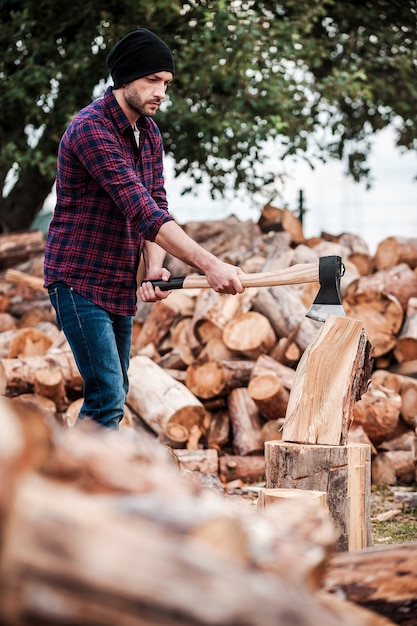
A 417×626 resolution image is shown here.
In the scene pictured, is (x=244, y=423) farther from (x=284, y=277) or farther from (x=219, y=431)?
(x=284, y=277)

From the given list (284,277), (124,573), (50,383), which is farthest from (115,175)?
(50,383)

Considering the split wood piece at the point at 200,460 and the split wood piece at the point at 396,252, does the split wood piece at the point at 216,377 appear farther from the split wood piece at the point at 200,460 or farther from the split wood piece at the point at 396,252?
the split wood piece at the point at 396,252

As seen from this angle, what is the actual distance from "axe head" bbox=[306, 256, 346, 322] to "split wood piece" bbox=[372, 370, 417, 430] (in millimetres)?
2608

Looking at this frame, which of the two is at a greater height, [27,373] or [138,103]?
[138,103]

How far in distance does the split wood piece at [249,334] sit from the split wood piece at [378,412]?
0.98m

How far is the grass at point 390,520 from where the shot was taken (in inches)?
166

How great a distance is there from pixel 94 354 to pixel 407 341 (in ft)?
12.6

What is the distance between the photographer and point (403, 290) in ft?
22.9

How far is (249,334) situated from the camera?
6285 mm

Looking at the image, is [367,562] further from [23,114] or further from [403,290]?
[23,114]

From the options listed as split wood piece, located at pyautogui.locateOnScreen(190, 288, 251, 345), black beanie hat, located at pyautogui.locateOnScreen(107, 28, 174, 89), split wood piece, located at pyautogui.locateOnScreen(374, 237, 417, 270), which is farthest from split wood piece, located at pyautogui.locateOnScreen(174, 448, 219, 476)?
split wood piece, located at pyautogui.locateOnScreen(374, 237, 417, 270)

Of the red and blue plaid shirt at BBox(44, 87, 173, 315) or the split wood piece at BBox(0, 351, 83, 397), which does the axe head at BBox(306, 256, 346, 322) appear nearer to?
the red and blue plaid shirt at BBox(44, 87, 173, 315)

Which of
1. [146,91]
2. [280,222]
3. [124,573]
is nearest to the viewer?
[124,573]

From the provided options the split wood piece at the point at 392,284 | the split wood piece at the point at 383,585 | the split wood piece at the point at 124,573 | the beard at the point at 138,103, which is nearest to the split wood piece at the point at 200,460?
the split wood piece at the point at 392,284
